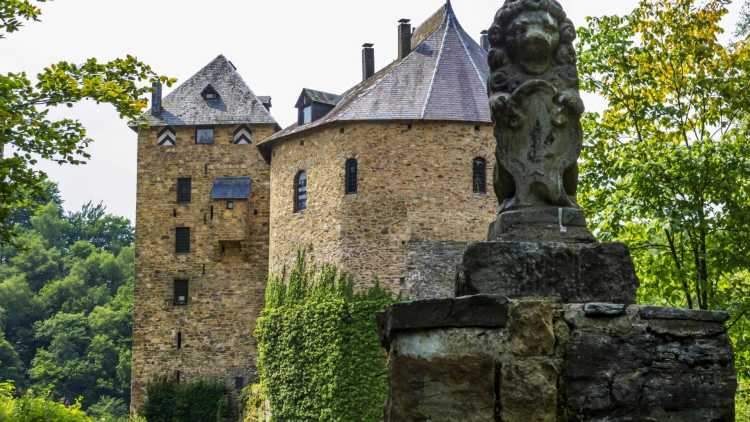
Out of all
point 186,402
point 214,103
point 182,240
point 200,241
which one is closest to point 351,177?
point 200,241

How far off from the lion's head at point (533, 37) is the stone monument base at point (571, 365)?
1723 millimetres

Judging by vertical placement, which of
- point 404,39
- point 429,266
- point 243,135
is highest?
point 404,39

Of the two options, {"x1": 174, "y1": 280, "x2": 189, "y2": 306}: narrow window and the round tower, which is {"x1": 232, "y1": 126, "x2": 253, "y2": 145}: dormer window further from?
the round tower

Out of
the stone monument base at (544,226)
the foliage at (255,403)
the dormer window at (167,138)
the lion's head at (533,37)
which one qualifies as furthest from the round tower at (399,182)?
the stone monument base at (544,226)

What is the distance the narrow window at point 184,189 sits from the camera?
47.7 meters

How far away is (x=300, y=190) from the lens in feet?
132

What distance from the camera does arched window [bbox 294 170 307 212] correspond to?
40156 millimetres

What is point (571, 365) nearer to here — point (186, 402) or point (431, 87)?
point (431, 87)

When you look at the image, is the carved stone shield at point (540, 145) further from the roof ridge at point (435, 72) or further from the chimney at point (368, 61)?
the chimney at point (368, 61)

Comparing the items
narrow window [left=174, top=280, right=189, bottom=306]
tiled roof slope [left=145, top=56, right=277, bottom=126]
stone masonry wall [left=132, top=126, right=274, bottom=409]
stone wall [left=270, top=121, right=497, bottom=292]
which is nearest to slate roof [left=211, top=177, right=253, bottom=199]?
stone masonry wall [left=132, top=126, right=274, bottom=409]

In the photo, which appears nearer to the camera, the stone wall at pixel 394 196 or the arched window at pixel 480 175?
the stone wall at pixel 394 196

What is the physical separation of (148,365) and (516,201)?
41.2m

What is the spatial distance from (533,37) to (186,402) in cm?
3977

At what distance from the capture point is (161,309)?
46.7 meters
